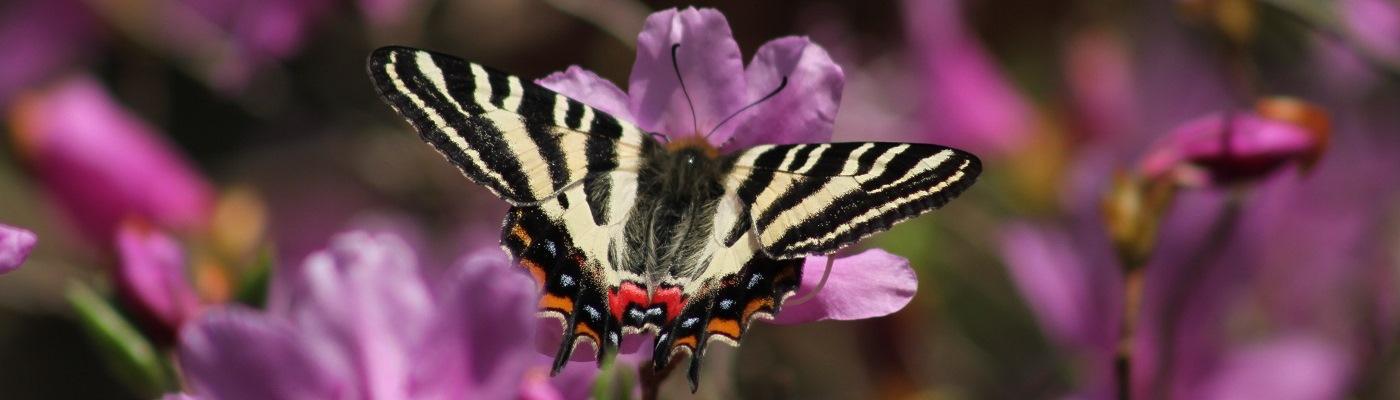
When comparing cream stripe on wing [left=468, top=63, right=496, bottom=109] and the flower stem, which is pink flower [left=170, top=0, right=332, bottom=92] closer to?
cream stripe on wing [left=468, top=63, right=496, bottom=109]

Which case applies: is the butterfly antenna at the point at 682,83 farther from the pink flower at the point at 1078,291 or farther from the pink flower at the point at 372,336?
the pink flower at the point at 1078,291

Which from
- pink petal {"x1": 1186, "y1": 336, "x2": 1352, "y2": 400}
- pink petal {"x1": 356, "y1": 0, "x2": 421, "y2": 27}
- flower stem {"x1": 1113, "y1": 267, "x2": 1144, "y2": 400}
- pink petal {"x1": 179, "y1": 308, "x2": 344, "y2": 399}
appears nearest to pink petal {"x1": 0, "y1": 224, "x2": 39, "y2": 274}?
pink petal {"x1": 179, "y1": 308, "x2": 344, "y2": 399}

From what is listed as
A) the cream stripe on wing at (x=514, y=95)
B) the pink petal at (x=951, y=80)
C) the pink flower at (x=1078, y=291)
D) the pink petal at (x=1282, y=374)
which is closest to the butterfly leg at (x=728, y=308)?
the cream stripe on wing at (x=514, y=95)

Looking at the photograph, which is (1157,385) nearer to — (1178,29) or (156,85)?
(1178,29)

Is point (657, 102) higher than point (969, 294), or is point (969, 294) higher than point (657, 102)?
point (657, 102)

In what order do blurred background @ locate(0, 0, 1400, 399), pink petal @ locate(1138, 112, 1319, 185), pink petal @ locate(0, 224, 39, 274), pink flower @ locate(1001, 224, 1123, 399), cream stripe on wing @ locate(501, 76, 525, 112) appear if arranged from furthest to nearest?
pink flower @ locate(1001, 224, 1123, 399) → blurred background @ locate(0, 0, 1400, 399) → pink petal @ locate(1138, 112, 1319, 185) → cream stripe on wing @ locate(501, 76, 525, 112) → pink petal @ locate(0, 224, 39, 274)

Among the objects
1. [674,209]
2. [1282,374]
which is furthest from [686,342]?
[1282,374]

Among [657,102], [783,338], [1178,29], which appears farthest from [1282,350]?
[1178,29]
